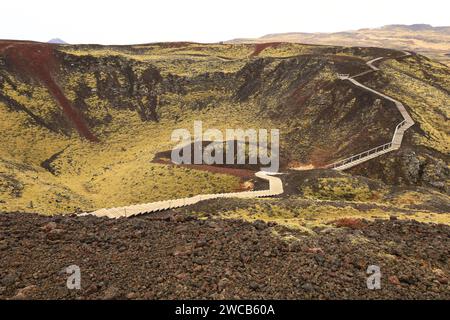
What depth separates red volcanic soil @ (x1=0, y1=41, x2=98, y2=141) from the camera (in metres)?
67.9

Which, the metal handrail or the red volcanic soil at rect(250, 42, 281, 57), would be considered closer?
the metal handrail

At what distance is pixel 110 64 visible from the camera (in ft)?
266

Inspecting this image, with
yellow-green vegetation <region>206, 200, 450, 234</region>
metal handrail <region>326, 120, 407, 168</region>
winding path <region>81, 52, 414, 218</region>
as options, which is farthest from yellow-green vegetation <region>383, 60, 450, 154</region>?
yellow-green vegetation <region>206, 200, 450, 234</region>

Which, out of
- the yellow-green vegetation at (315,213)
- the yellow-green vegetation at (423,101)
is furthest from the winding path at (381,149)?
the yellow-green vegetation at (315,213)

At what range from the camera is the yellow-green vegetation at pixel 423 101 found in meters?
47.8

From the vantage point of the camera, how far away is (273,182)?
127ft

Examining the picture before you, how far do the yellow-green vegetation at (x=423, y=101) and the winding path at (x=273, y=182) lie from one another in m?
2.10

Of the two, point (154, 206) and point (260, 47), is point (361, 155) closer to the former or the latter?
point (154, 206)

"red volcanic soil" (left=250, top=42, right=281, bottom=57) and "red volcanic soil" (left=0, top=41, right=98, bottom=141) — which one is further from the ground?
"red volcanic soil" (left=250, top=42, right=281, bottom=57)

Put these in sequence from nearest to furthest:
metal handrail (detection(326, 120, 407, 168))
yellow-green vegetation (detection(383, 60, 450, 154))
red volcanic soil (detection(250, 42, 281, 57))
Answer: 1. metal handrail (detection(326, 120, 407, 168))
2. yellow-green vegetation (detection(383, 60, 450, 154))
3. red volcanic soil (detection(250, 42, 281, 57))

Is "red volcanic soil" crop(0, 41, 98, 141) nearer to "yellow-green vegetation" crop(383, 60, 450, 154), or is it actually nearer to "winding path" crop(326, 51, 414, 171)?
"winding path" crop(326, 51, 414, 171)

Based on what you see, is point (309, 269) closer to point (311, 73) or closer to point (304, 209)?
point (304, 209)

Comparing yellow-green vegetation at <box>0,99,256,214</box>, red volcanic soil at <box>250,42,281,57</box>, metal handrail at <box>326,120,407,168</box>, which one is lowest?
yellow-green vegetation at <box>0,99,256,214</box>

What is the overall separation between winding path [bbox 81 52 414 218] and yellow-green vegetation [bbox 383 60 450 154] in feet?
6.89
